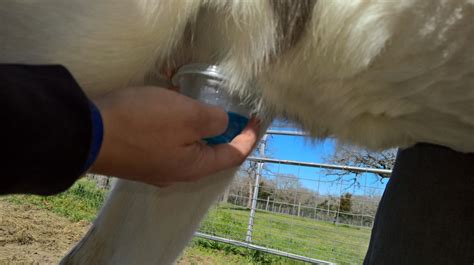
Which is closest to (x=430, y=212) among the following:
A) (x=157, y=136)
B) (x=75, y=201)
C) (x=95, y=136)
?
(x=157, y=136)

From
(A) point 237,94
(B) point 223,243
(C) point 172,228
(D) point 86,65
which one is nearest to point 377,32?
(A) point 237,94

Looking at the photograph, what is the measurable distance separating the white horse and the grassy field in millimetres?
3549

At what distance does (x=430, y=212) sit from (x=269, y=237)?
4.46 m

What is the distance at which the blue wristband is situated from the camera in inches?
25.6

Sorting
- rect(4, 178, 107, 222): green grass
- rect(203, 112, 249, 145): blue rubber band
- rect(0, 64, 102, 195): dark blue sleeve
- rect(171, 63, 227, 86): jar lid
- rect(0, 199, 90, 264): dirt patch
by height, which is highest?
rect(171, 63, 227, 86): jar lid

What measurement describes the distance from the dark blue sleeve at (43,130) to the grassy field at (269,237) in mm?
3873

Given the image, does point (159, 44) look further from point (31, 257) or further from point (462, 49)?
point (31, 257)

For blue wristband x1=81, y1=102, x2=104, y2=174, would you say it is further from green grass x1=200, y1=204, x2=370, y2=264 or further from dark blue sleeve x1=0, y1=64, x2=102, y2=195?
green grass x1=200, y1=204, x2=370, y2=264

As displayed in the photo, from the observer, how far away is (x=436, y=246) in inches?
48.5

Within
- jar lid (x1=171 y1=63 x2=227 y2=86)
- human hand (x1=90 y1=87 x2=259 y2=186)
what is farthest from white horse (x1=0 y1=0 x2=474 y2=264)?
human hand (x1=90 y1=87 x2=259 y2=186)

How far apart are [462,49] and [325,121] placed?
307 mm

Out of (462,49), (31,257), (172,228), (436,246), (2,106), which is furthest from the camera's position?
(31,257)

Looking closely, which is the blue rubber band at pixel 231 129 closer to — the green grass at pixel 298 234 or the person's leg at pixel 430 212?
the person's leg at pixel 430 212

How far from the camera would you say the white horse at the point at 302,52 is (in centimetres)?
83
